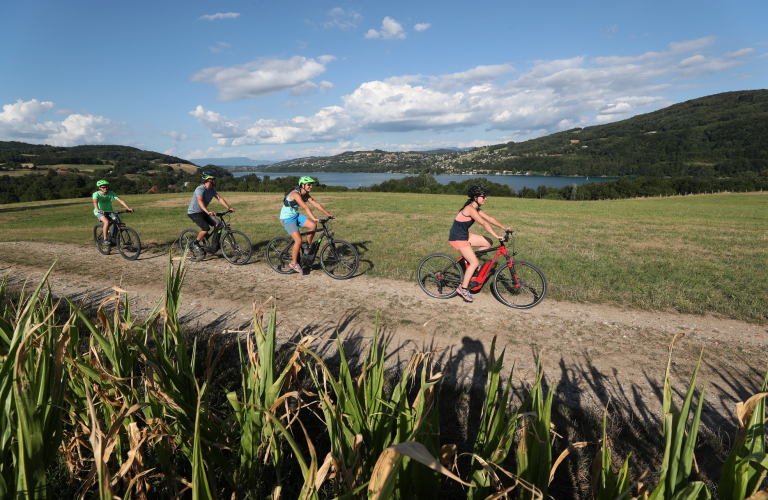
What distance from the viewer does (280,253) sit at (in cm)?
887

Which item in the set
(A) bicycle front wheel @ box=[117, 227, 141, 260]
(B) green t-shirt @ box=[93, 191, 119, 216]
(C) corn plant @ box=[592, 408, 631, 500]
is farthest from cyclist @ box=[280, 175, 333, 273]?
(C) corn plant @ box=[592, 408, 631, 500]

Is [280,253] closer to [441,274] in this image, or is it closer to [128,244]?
[441,274]

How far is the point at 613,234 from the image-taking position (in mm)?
16266

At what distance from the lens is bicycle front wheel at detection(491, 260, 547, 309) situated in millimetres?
6753

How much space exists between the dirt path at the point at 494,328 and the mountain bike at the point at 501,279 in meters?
0.24

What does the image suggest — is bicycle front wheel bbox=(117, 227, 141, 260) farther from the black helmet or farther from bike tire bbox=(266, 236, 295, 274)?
the black helmet

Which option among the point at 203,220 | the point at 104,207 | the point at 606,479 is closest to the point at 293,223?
the point at 203,220

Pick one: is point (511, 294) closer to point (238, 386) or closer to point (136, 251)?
point (238, 386)

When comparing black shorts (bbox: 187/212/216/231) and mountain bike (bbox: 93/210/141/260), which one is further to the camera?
mountain bike (bbox: 93/210/141/260)

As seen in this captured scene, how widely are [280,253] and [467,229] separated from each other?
14.8 feet

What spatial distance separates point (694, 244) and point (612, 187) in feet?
229

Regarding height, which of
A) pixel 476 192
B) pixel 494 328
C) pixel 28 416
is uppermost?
pixel 476 192

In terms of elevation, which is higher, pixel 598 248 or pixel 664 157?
pixel 664 157

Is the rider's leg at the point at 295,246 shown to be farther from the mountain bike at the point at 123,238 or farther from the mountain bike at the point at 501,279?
the mountain bike at the point at 123,238
